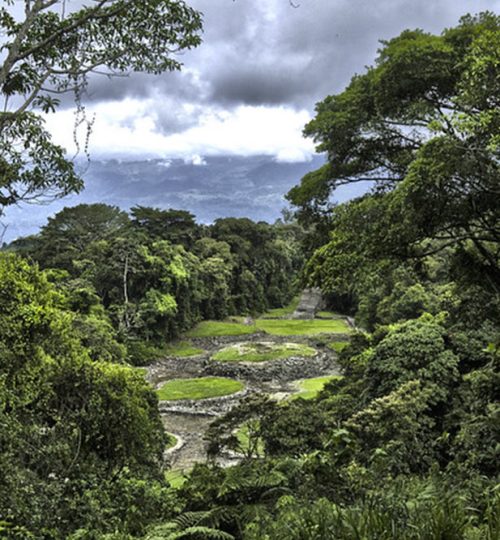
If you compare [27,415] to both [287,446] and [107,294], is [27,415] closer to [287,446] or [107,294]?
[287,446]

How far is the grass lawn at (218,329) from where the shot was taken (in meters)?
50.7

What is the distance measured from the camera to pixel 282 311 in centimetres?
7162

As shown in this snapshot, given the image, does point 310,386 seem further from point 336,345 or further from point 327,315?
point 327,315

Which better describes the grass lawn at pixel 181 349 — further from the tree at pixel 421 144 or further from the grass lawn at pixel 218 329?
the tree at pixel 421 144

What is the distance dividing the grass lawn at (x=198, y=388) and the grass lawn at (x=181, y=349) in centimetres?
907

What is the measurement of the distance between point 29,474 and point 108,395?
306 centimetres

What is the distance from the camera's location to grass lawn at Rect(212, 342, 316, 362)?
39.8m

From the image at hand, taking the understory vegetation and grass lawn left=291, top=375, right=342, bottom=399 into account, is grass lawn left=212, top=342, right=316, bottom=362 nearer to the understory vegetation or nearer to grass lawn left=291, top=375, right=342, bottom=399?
grass lawn left=291, top=375, right=342, bottom=399

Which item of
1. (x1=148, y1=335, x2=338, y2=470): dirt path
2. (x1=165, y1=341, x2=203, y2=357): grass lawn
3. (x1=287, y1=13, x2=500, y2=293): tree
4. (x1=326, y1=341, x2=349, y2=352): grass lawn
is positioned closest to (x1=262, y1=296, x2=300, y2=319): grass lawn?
(x1=148, y1=335, x2=338, y2=470): dirt path

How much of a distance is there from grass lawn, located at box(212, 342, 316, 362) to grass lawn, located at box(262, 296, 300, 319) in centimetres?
2146

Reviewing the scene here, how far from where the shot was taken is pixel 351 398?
15188mm

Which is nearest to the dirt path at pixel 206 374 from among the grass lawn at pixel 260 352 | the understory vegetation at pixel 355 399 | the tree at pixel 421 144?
the grass lawn at pixel 260 352

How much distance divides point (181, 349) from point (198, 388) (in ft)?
44.8

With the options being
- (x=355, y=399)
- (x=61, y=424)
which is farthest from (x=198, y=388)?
(x=61, y=424)
